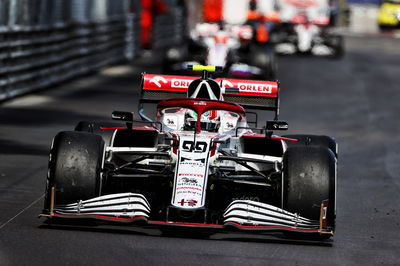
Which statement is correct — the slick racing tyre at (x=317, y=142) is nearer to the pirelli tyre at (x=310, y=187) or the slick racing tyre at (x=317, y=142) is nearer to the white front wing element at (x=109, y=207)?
the pirelli tyre at (x=310, y=187)

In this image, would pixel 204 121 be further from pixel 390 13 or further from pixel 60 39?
pixel 390 13

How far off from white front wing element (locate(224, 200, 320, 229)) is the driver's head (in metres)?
2.06

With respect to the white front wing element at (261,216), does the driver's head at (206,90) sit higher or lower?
higher

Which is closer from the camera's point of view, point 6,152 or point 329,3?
point 6,152

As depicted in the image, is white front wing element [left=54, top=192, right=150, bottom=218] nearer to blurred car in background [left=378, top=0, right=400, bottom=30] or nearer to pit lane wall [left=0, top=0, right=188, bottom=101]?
Answer: pit lane wall [left=0, top=0, right=188, bottom=101]

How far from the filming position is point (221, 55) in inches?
1147

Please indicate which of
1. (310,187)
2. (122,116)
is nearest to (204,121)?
(122,116)

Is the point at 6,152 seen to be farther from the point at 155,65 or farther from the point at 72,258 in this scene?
the point at 155,65

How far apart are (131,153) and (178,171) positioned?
96 centimetres

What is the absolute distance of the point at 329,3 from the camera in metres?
46.3

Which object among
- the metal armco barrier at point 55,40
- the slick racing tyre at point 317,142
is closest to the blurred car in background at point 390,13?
the metal armco barrier at point 55,40

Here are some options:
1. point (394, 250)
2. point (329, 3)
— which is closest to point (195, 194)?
point (394, 250)

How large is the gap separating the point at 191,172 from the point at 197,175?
0.19 feet

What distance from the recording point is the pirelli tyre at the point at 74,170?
31.6ft
